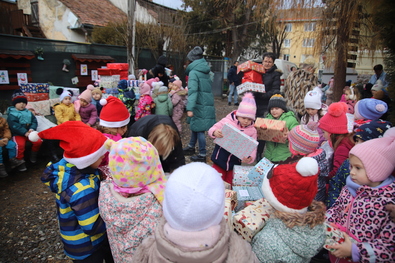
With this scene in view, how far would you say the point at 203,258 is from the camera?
1.14m

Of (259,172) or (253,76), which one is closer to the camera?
Result: (259,172)

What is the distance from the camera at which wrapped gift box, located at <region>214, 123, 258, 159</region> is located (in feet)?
9.60

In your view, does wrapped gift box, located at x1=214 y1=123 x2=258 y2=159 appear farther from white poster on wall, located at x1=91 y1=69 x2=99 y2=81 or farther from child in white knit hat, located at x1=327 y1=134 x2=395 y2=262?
white poster on wall, located at x1=91 y1=69 x2=99 y2=81

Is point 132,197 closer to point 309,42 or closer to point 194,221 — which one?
point 194,221

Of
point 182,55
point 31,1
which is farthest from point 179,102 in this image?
point 31,1

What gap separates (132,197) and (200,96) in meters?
3.90

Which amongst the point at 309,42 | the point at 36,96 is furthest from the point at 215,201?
the point at 36,96

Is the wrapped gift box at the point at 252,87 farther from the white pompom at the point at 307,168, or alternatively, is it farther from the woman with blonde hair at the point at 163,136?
the white pompom at the point at 307,168

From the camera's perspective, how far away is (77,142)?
1.90m

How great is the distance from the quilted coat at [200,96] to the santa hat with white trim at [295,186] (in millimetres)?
3783

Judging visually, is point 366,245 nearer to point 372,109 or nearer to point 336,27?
point 372,109

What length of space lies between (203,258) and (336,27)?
18.3 feet

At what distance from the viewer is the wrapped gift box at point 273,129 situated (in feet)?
10.6

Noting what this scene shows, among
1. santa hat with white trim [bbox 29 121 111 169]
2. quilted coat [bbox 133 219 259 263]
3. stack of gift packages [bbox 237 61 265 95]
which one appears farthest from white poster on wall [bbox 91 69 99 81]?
quilted coat [bbox 133 219 259 263]
